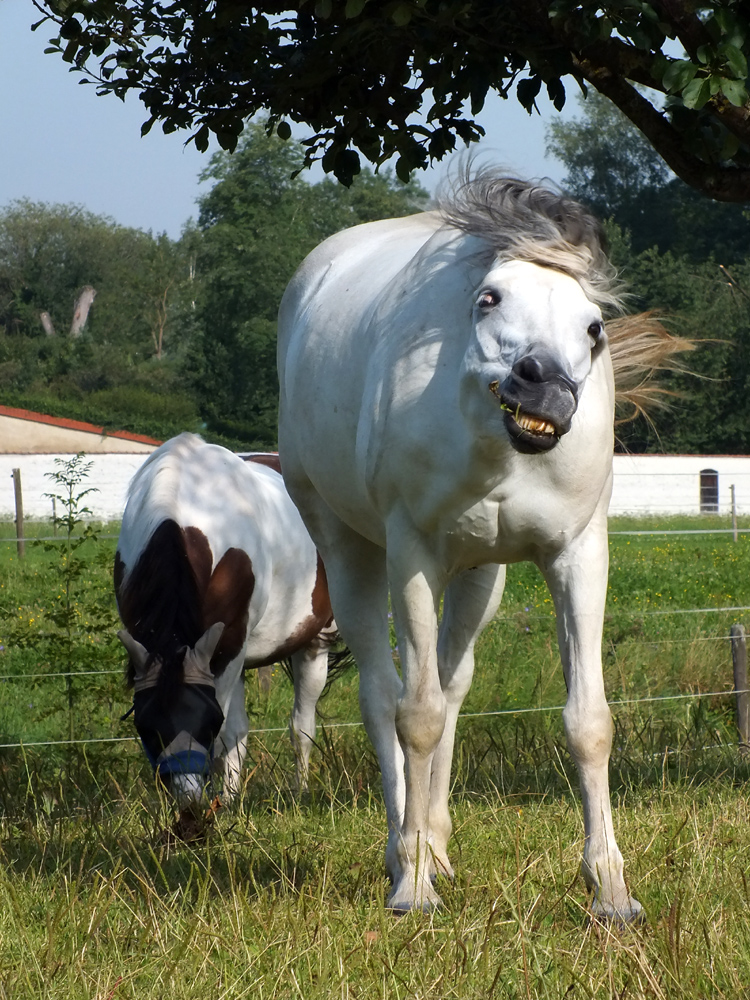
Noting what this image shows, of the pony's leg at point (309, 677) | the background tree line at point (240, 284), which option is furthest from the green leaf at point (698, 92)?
the background tree line at point (240, 284)

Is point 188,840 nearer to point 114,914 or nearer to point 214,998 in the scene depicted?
point 114,914

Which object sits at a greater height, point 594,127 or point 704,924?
point 594,127

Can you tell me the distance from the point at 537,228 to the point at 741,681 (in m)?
4.72

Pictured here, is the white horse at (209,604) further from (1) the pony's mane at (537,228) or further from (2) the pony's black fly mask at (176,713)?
(1) the pony's mane at (537,228)

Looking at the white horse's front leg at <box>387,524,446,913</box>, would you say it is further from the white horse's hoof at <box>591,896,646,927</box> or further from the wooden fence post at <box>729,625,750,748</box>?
the wooden fence post at <box>729,625,750,748</box>

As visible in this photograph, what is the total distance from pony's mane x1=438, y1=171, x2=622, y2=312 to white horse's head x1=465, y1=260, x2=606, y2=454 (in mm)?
49

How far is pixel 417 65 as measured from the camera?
391 cm

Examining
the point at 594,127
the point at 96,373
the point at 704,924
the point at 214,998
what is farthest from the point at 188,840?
the point at 594,127

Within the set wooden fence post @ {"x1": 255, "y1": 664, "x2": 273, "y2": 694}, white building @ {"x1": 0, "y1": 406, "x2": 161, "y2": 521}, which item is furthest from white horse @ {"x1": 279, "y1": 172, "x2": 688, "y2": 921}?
white building @ {"x1": 0, "y1": 406, "x2": 161, "y2": 521}

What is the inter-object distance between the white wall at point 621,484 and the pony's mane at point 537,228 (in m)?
25.7

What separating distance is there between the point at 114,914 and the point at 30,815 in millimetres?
1577

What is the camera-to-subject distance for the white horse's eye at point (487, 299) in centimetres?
293

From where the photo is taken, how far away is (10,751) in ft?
21.6

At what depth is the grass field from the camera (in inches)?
102
